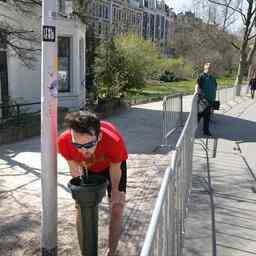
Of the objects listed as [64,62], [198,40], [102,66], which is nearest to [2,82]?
[64,62]

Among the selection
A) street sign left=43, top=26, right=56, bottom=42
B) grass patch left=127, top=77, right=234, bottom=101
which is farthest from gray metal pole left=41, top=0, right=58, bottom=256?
grass patch left=127, top=77, right=234, bottom=101

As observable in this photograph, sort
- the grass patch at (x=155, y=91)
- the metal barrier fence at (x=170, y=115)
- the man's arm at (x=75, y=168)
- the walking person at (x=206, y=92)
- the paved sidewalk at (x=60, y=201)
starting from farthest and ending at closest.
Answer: the grass patch at (x=155, y=91) < the walking person at (x=206, y=92) < the metal barrier fence at (x=170, y=115) < the paved sidewalk at (x=60, y=201) < the man's arm at (x=75, y=168)

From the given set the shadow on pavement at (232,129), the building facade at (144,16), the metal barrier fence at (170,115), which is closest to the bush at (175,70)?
the building facade at (144,16)

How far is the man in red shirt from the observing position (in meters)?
3.39

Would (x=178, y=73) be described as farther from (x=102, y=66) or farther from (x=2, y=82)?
(x=2, y=82)

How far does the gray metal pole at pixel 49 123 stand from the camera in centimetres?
398

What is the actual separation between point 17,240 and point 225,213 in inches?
97.1

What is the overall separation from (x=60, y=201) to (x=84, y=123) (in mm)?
2893

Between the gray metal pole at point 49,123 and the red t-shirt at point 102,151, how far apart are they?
336 millimetres

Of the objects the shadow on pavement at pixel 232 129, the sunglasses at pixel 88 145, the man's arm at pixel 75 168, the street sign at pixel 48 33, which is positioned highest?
the street sign at pixel 48 33

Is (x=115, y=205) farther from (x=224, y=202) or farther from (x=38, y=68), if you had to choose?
(x=38, y=68)

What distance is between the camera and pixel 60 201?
602 cm

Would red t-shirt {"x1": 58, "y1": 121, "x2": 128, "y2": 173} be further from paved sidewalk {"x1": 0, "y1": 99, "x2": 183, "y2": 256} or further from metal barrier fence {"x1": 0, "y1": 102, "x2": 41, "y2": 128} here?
metal barrier fence {"x1": 0, "y1": 102, "x2": 41, "y2": 128}

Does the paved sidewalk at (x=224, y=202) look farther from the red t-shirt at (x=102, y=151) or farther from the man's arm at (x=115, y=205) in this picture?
the red t-shirt at (x=102, y=151)
